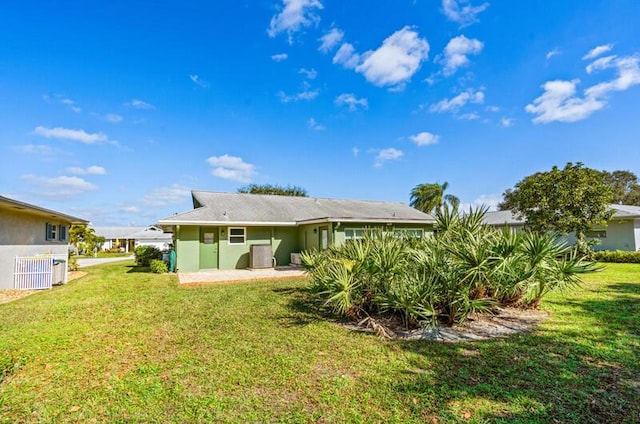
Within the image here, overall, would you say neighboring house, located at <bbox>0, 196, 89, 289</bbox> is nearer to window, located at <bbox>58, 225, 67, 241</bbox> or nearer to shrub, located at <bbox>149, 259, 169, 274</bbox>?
shrub, located at <bbox>149, 259, 169, 274</bbox>

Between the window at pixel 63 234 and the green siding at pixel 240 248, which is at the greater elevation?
the window at pixel 63 234

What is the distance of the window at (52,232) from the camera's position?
54.2 feet

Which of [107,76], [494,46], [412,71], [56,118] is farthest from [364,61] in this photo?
[56,118]

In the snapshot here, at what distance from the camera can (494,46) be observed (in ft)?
41.5

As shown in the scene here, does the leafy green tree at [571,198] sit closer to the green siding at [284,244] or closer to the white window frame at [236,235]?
the green siding at [284,244]

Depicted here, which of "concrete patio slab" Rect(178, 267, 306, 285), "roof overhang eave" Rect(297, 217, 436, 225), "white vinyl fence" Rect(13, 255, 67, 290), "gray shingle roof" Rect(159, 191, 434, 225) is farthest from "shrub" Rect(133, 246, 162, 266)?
"roof overhang eave" Rect(297, 217, 436, 225)

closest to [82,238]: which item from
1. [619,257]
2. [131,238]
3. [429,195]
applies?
[131,238]

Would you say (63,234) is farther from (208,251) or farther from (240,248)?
(240,248)

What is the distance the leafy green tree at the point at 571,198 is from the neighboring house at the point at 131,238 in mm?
45323

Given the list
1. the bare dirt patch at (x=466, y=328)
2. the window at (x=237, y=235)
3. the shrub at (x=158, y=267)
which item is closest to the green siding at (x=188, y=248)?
the shrub at (x=158, y=267)

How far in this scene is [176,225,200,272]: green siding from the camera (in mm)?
15578

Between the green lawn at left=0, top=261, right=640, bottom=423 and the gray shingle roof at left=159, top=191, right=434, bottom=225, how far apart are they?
8.73m

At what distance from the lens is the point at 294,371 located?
4352mm

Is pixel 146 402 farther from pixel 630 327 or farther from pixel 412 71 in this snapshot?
pixel 412 71
